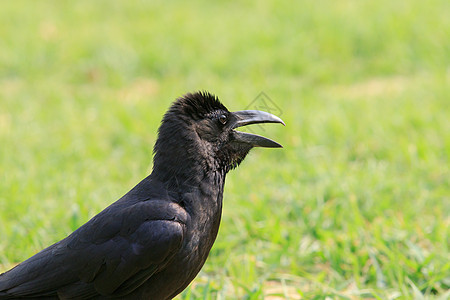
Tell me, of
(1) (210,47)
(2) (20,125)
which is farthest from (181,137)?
(1) (210,47)

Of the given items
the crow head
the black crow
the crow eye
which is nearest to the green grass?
the black crow

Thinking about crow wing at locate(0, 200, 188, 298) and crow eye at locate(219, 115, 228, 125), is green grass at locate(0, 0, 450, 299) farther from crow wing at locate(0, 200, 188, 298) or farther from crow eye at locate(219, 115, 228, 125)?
crow eye at locate(219, 115, 228, 125)

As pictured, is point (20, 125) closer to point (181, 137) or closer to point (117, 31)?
point (117, 31)

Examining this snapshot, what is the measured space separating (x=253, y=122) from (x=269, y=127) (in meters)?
3.38

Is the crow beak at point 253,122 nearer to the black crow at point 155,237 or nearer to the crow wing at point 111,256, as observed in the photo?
the black crow at point 155,237

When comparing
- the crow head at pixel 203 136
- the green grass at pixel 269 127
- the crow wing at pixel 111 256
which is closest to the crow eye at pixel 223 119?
the crow head at pixel 203 136

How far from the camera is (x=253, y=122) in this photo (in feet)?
10.8

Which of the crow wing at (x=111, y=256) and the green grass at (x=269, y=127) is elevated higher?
the green grass at (x=269, y=127)

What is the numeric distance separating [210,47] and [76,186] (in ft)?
15.3

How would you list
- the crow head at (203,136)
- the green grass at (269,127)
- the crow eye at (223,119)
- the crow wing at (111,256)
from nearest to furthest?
the crow wing at (111,256) < the crow head at (203,136) < the crow eye at (223,119) < the green grass at (269,127)

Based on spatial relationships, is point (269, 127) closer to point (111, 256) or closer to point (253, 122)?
point (253, 122)

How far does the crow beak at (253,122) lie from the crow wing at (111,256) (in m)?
0.58

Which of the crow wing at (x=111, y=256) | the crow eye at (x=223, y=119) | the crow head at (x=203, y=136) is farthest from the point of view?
the crow eye at (x=223, y=119)

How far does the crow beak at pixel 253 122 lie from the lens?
3.25 meters
